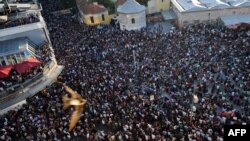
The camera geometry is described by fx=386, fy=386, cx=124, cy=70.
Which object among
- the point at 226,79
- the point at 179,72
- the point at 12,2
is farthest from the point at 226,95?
the point at 12,2

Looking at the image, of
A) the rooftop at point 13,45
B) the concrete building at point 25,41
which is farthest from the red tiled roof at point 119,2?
the rooftop at point 13,45

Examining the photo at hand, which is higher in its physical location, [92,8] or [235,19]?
[92,8]

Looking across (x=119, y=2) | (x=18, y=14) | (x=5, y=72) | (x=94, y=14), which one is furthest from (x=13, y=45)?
(x=119, y=2)

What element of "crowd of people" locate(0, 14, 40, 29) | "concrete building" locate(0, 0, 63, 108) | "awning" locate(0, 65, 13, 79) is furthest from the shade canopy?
"awning" locate(0, 65, 13, 79)

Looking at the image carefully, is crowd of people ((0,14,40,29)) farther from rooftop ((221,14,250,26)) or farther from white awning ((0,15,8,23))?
rooftop ((221,14,250,26))

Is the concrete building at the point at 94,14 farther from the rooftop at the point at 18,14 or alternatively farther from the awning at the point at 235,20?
the awning at the point at 235,20

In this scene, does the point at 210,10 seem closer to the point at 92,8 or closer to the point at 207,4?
the point at 207,4

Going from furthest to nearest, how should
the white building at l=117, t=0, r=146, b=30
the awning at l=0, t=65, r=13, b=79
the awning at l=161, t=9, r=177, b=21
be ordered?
the awning at l=161, t=9, r=177, b=21
the white building at l=117, t=0, r=146, b=30
the awning at l=0, t=65, r=13, b=79
